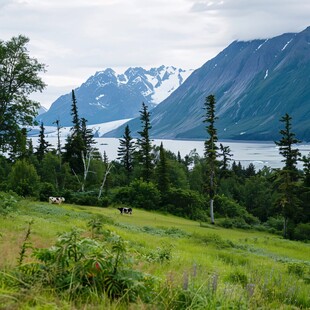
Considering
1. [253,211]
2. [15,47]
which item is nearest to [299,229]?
[253,211]

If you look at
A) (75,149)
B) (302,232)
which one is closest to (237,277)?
(302,232)

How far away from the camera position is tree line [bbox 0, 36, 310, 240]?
36875 millimetres

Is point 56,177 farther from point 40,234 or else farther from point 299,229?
point 40,234

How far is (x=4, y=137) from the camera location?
36.2m

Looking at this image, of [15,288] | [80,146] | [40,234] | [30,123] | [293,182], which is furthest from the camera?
[80,146]

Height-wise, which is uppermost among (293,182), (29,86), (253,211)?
(29,86)

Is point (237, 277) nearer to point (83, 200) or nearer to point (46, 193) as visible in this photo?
point (46, 193)

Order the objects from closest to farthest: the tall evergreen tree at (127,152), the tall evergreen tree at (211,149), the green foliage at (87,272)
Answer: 1. the green foliage at (87,272)
2. the tall evergreen tree at (211,149)
3. the tall evergreen tree at (127,152)

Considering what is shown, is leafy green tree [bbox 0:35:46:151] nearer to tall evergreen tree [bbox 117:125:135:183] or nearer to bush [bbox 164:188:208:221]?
bush [bbox 164:188:208:221]

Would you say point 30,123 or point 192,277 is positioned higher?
point 30,123

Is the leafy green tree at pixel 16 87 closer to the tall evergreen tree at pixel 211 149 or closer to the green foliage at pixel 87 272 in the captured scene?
the tall evergreen tree at pixel 211 149

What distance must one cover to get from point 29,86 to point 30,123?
352 cm

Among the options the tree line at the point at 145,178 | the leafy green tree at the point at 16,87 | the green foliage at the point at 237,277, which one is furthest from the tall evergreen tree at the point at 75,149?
the green foliage at the point at 237,277

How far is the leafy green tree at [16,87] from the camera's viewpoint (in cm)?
3616
